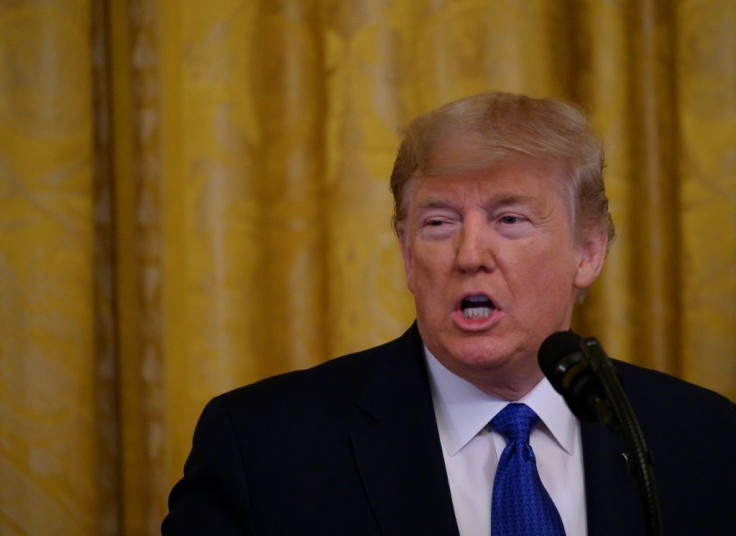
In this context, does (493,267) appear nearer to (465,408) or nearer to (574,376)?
(465,408)

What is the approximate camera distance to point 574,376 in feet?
4.01

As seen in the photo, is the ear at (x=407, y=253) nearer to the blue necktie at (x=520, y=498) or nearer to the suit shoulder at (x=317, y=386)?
the suit shoulder at (x=317, y=386)

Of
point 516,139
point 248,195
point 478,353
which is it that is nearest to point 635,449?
point 478,353

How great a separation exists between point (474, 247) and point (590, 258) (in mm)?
339

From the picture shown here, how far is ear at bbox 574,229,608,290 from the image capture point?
76.3 inches

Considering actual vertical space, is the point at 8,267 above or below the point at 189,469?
above

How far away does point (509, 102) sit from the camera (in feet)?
6.15

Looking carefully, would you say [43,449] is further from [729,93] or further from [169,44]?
[729,93]

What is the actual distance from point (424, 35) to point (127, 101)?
0.77 meters

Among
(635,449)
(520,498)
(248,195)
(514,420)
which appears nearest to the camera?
(635,449)

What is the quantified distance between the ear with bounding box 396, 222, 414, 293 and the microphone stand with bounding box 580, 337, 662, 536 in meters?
0.74

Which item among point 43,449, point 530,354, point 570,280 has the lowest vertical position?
point 43,449

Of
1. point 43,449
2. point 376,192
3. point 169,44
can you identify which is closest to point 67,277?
point 43,449

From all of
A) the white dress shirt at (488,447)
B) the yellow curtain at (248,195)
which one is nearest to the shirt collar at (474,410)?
the white dress shirt at (488,447)
